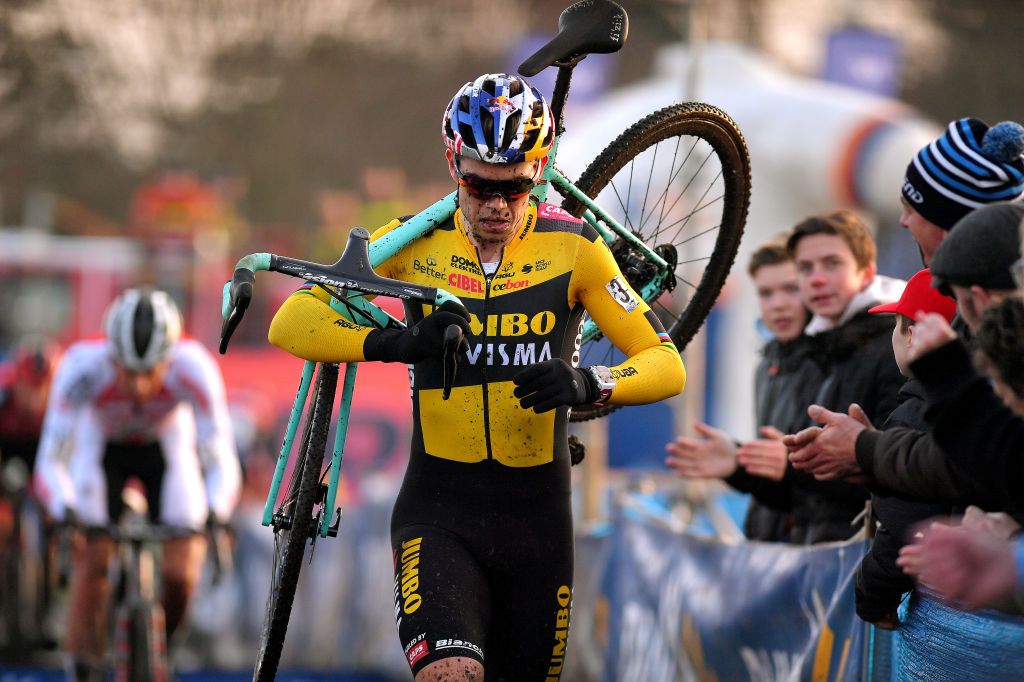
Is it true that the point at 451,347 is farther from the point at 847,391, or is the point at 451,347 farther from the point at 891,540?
the point at 847,391

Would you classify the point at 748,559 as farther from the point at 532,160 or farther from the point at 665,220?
the point at 532,160

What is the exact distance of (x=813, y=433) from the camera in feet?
14.8

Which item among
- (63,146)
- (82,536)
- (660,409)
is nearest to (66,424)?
(82,536)

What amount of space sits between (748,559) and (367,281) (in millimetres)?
2482

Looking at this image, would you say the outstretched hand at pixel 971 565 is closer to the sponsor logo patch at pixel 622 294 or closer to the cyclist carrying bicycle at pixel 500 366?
the cyclist carrying bicycle at pixel 500 366

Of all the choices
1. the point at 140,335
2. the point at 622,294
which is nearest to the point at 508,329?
the point at 622,294

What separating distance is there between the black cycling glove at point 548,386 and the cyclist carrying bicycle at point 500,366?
0.53ft

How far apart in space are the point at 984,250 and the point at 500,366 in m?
1.76

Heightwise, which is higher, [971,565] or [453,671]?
[971,565]

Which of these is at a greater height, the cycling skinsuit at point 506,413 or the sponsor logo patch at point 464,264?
the sponsor logo patch at point 464,264

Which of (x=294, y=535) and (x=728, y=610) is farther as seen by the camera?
(x=728, y=610)

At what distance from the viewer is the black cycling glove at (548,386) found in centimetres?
454

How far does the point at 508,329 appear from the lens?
502 cm

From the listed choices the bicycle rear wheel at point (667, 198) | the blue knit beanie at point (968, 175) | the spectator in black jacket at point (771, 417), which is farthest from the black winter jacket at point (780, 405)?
the blue knit beanie at point (968, 175)
